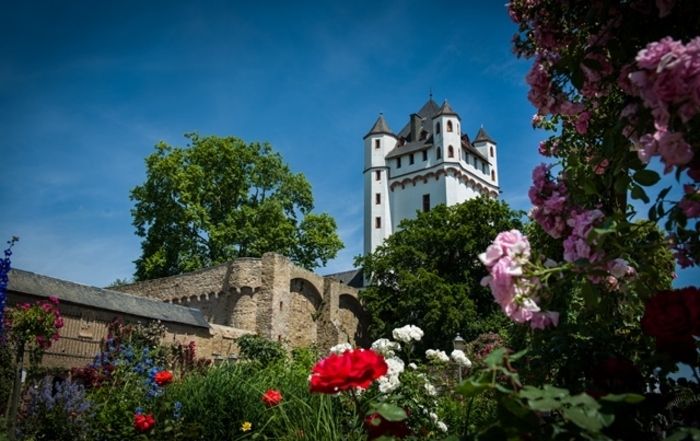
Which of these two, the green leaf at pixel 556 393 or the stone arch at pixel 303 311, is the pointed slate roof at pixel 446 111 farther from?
the green leaf at pixel 556 393

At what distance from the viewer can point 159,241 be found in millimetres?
29891

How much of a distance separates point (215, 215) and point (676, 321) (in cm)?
2951

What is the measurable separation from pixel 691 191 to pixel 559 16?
4.97ft

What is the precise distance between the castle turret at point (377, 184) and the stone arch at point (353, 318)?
354 inches

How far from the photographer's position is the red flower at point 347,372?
234 centimetres

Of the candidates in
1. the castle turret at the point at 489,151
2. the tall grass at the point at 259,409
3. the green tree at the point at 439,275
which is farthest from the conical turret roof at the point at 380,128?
the tall grass at the point at 259,409

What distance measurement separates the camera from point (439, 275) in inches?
1142

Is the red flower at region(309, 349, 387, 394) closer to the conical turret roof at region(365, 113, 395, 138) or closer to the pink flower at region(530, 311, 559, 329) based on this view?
the pink flower at region(530, 311, 559, 329)

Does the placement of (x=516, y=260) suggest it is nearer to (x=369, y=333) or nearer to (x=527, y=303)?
(x=527, y=303)

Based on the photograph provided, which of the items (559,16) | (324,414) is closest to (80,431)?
(324,414)

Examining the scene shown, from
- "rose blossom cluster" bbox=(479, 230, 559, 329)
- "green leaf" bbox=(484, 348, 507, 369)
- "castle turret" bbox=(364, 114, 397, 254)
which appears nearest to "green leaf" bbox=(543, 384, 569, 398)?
"green leaf" bbox=(484, 348, 507, 369)

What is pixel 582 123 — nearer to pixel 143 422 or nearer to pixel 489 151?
pixel 143 422

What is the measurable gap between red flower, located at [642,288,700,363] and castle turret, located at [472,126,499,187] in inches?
1685

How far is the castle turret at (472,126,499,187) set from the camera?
4433 cm
